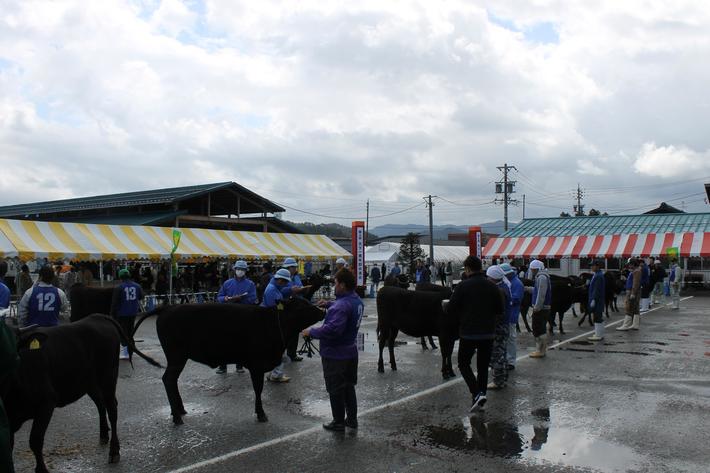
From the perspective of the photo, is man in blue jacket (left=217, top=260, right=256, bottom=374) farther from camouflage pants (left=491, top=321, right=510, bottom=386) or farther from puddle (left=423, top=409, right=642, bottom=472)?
puddle (left=423, top=409, right=642, bottom=472)

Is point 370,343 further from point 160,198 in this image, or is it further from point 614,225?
point 614,225

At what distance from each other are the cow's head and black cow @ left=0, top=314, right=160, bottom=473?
1699mm

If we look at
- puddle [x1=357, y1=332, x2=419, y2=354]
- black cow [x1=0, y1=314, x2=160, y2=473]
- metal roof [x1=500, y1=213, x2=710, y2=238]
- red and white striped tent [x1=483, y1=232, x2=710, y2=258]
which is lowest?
puddle [x1=357, y1=332, x2=419, y2=354]

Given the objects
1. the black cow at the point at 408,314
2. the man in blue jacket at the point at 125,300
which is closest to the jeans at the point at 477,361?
the black cow at the point at 408,314

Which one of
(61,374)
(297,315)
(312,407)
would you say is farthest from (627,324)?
(61,374)

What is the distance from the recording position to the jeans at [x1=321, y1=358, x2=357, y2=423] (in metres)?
6.07

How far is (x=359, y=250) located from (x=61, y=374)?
20814 millimetres

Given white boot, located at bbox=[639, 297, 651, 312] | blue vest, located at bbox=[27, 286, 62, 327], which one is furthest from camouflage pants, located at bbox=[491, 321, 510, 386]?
white boot, located at bbox=[639, 297, 651, 312]

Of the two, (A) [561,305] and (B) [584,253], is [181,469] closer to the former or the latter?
(A) [561,305]

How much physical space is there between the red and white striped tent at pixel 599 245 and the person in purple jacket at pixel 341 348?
28673 millimetres

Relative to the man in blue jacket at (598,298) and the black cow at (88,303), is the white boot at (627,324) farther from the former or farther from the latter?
the black cow at (88,303)

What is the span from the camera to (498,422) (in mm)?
6477

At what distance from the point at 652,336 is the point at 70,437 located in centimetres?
1201

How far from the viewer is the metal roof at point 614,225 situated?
110ft
